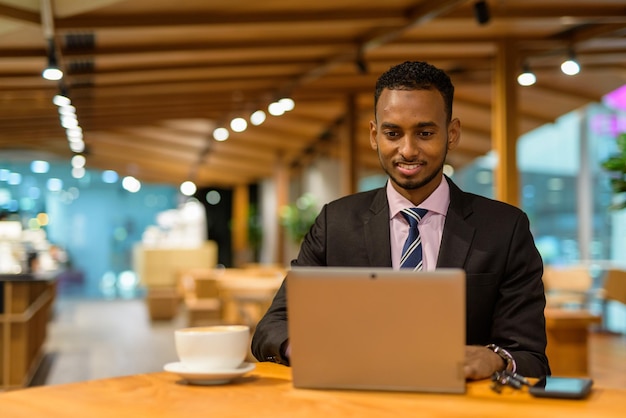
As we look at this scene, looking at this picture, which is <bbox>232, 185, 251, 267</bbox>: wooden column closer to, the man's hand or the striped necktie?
the striped necktie

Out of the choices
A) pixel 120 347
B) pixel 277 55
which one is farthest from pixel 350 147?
pixel 120 347

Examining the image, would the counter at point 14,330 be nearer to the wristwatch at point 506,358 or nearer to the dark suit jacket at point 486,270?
the dark suit jacket at point 486,270

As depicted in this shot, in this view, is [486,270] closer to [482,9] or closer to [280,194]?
[482,9]

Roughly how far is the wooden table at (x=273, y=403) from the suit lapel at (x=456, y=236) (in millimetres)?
415

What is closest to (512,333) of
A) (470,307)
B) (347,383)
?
(470,307)

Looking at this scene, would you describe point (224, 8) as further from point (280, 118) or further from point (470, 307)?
point (280, 118)

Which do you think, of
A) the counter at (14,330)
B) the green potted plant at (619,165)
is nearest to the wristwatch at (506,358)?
the green potted plant at (619,165)

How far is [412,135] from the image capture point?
7.22 feet

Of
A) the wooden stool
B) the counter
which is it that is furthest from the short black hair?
the counter

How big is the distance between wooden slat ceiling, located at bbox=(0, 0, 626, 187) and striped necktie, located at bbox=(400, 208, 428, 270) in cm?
541

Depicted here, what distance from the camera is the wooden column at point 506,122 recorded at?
9680mm

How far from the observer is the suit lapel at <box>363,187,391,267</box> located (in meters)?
2.34

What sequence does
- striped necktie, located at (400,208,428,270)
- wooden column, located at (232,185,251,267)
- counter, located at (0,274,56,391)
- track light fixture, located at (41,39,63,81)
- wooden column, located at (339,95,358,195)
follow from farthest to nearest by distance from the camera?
wooden column, located at (232,185,251,267) < wooden column, located at (339,95,358,195) < counter, located at (0,274,56,391) < track light fixture, located at (41,39,63,81) < striped necktie, located at (400,208,428,270)

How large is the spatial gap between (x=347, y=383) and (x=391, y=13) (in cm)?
731
